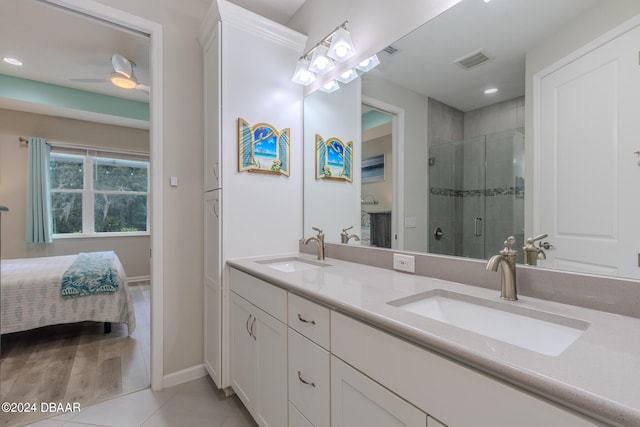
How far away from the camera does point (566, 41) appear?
0.95 metres

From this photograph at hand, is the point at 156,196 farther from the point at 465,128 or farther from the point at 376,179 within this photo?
the point at 465,128

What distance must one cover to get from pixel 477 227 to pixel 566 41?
28.2 inches

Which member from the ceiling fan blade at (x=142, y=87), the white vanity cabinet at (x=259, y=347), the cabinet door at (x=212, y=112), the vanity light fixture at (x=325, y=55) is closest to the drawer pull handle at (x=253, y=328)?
the white vanity cabinet at (x=259, y=347)

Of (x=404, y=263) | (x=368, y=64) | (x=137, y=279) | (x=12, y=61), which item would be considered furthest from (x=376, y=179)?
(x=137, y=279)

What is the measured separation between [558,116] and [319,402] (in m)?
1.33

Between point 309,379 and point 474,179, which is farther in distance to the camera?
point 474,179

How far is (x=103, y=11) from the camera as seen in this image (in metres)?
1.69

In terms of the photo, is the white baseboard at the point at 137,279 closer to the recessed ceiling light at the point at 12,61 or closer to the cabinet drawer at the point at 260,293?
the cabinet drawer at the point at 260,293

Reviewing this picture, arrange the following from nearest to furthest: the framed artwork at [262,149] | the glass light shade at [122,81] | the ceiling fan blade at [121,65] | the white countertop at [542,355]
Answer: the white countertop at [542,355] → the framed artwork at [262,149] → the ceiling fan blade at [121,65] → the glass light shade at [122,81]

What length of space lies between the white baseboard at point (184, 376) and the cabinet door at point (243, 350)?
0.44 m

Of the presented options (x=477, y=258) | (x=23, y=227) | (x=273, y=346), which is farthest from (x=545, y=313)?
(x=23, y=227)

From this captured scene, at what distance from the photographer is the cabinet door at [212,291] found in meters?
1.77

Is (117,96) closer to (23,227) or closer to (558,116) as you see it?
(23,227)

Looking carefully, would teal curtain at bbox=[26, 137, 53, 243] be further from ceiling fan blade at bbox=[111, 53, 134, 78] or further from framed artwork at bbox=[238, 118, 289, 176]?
ceiling fan blade at bbox=[111, 53, 134, 78]
